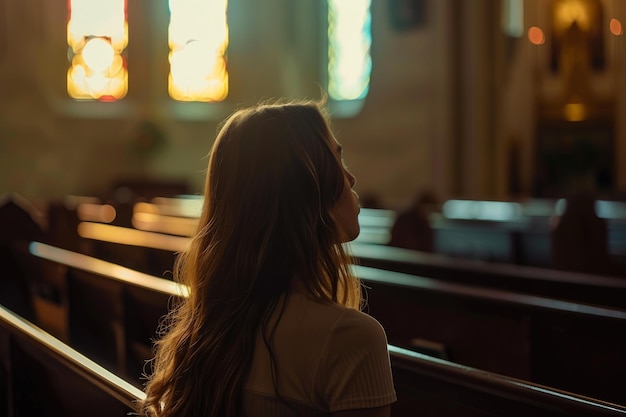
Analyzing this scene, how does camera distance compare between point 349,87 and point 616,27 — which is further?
point 349,87

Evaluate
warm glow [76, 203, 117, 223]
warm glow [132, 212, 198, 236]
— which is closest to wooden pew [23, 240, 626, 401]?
warm glow [132, 212, 198, 236]

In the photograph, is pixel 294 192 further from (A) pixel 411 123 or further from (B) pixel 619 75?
(A) pixel 411 123

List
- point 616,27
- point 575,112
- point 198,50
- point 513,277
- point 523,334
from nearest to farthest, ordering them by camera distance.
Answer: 1. point 523,334
2. point 513,277
3. point 616,27
4. point 575,112
5. point 198,50

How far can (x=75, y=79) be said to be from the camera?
12445mm

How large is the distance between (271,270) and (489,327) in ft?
4.11

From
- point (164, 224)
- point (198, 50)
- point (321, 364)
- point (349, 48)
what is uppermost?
point (198, 50)

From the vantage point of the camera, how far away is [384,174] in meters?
11.0

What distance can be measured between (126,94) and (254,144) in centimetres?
1189

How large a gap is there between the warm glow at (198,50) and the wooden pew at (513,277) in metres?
9.73

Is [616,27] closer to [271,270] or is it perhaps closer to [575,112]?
[575,112]

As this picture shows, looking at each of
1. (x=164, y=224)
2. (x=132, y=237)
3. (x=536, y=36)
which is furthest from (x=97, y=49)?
(x=132, y=237)

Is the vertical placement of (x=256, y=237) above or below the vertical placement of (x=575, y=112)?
below

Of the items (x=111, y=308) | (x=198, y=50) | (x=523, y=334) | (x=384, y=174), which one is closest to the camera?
(x=523, y=334)

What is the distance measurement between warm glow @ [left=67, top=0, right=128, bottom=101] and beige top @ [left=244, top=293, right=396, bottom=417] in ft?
39.0
